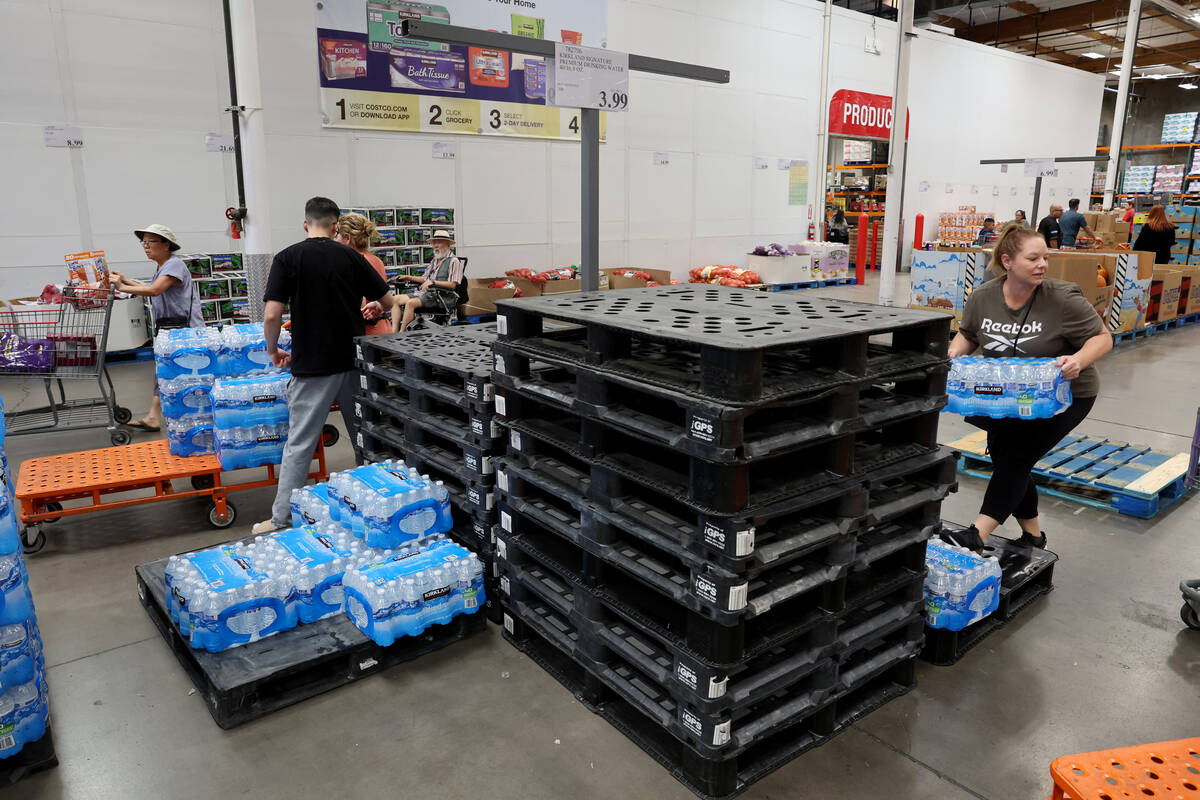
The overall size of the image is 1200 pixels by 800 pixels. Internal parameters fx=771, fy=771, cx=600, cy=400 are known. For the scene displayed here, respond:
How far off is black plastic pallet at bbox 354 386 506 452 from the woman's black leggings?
2342mm

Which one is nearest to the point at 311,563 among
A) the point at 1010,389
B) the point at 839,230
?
the point at 1010,389

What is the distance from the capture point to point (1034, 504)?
416cm

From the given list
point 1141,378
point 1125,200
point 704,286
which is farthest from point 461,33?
point 1125,200

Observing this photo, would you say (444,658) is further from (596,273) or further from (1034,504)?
(1034,504)

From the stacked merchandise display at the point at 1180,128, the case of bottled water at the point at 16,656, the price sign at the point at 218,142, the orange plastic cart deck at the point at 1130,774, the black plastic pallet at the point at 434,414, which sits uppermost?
the stacked merchandise display at the point at 1180,128

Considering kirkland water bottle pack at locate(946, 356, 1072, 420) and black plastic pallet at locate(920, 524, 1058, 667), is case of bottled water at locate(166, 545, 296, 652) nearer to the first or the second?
black plastic pallet at locate(920, 524, 1058, 667)

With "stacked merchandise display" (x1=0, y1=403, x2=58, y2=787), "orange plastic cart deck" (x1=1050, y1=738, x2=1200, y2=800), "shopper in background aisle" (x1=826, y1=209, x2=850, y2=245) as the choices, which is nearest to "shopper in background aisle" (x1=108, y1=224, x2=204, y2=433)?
"stacked merchandise display" (x1=0, y1=403, x2=58, y2=787)

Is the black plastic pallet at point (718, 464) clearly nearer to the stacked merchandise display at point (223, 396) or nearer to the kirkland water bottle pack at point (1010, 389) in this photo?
the kirkland water bottle pack at point (1010, 389)

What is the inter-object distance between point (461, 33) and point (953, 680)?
3.88 meters

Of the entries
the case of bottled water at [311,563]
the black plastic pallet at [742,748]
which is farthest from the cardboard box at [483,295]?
the black plastic pallet at [742,748]

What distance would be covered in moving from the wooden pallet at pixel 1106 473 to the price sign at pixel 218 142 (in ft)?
30.0

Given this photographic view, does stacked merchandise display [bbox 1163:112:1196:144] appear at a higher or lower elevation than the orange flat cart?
higher

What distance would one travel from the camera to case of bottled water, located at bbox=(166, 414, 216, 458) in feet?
16.3

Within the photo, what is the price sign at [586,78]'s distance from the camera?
4.11 m
